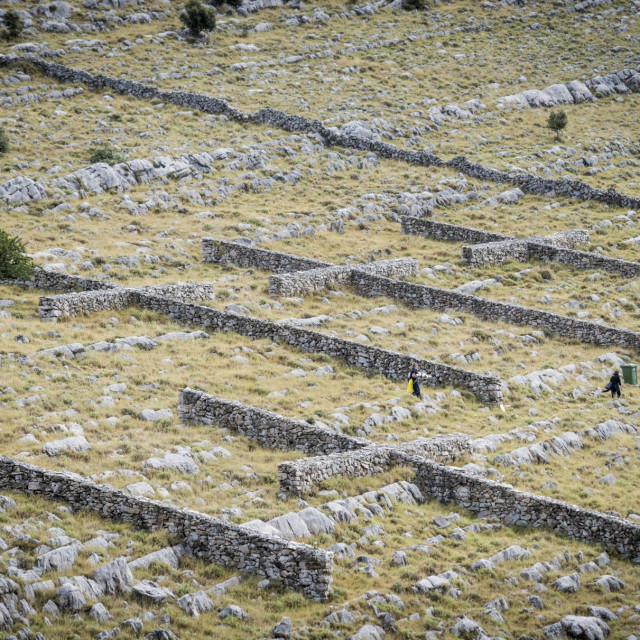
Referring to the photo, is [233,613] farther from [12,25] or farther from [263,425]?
[12,25]

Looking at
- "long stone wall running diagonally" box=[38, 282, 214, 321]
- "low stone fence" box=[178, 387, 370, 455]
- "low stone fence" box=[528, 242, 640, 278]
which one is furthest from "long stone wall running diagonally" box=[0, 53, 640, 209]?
"low stone fence" box=[178, 387, 370, 455]

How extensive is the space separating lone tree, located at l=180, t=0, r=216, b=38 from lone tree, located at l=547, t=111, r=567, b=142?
27.2 meters

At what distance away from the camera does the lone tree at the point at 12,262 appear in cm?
3942

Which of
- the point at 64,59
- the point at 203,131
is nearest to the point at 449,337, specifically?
the point at 203,131

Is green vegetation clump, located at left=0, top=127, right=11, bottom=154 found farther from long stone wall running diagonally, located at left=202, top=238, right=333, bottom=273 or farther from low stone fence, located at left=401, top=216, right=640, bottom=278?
low stone fence, located at left=401, top=216, right=640, bottom=278

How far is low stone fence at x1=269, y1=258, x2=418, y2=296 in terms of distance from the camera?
135ft

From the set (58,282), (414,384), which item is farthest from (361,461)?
(58,282)

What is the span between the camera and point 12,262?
1561 inches

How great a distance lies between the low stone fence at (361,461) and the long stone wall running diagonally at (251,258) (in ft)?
58.3

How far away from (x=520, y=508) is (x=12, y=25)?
2473 inches

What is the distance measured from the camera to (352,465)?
24.8m

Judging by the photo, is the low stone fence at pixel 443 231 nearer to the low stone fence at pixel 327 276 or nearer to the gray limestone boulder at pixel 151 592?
the low stone fence at pixel 327 276

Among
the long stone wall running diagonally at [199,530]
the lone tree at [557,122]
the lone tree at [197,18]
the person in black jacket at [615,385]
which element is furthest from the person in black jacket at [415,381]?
the lone tree at [197,18]

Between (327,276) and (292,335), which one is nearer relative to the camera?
(292,335)
